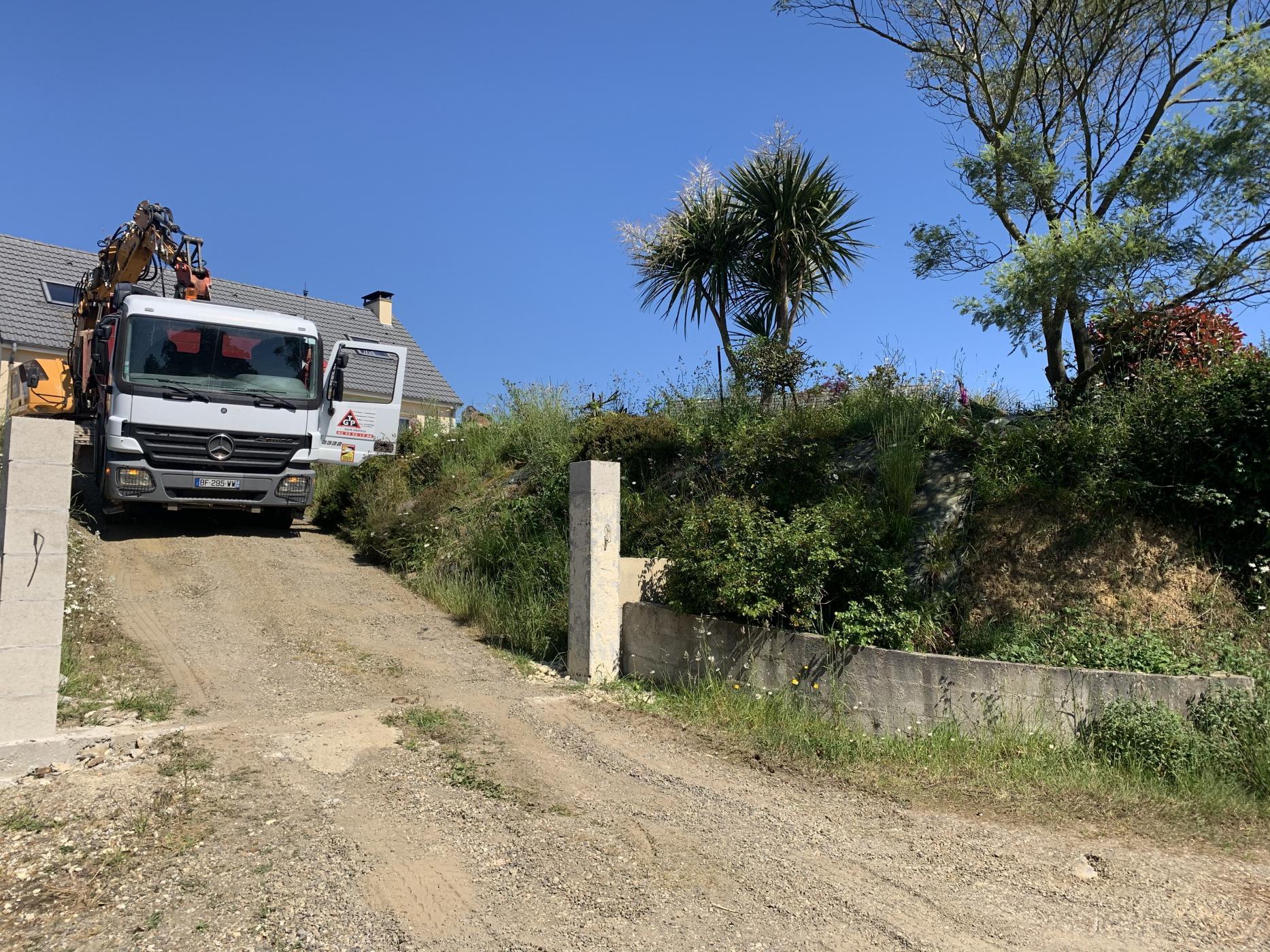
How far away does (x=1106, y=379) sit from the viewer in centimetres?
921

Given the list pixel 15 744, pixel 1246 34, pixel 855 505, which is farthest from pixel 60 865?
pixel 1246 34

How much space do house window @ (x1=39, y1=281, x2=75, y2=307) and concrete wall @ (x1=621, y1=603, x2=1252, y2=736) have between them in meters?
23.8

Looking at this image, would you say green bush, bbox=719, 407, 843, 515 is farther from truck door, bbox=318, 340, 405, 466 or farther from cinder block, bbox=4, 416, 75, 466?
truck door, bbox=318, 340, 405, 466

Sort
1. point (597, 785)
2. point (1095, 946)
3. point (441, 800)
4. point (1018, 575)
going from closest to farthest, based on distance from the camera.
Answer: point (1095, 946) → point (441, 800) → point (597, 785) → point (1018, 575)

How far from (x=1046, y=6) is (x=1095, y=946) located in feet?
28.6

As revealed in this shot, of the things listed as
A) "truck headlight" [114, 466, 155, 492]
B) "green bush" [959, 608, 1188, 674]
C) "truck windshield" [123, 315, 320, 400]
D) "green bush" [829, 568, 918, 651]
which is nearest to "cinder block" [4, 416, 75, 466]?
"green bush" [829, 568, 918, 651]

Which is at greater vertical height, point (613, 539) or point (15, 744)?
point (613, 539)

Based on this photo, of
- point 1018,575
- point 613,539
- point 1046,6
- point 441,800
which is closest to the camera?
point 441,800

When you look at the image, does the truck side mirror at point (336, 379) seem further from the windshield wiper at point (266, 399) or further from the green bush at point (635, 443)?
the green bush at point (635, 443)

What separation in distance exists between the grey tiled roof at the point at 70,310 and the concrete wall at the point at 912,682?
1263cm

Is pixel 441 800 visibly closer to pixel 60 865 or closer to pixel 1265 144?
pixel 60 865

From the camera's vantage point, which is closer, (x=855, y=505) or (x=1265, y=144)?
(x=1265, y=144)

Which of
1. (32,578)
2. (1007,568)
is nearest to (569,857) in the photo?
(32,578)

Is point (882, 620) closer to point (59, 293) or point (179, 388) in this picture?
point (179, 388)
